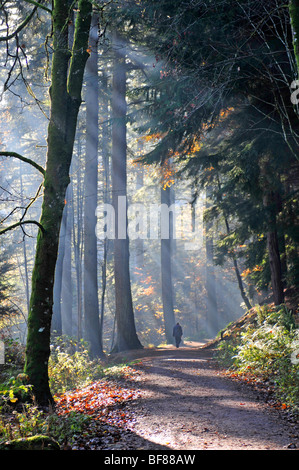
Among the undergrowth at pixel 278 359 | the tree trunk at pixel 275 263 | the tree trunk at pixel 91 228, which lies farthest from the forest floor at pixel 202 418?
the tree trunk at pixel 91 228

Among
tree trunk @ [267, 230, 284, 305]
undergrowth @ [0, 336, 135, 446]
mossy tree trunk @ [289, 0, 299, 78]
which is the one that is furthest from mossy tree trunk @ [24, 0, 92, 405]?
tree trunk @ [267, 230, 284, 305]

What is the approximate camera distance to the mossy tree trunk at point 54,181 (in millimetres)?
6098

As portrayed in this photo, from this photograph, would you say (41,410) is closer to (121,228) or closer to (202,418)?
(202,418)

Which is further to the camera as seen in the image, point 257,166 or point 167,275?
point 167,275

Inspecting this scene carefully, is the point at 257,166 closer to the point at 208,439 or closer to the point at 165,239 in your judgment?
the point at 208,439

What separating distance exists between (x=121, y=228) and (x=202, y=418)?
491 inches

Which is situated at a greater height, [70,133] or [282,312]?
[70,133]

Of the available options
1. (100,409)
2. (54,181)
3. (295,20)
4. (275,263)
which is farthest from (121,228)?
(295,20)

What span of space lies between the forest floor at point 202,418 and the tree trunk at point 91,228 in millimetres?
7926

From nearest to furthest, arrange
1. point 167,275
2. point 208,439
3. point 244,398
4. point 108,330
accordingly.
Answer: point 208,439 < point 244,398 < point 167,275 < point 108,330

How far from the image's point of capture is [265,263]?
13211mm

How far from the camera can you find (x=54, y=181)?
20.9 feet
